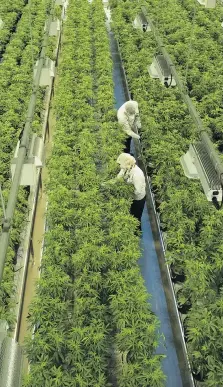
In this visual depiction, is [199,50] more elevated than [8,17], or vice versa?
[199,50]

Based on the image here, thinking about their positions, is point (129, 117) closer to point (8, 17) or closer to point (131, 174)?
point (131, 174)

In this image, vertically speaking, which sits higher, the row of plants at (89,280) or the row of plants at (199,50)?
the row of plants at (199,50)

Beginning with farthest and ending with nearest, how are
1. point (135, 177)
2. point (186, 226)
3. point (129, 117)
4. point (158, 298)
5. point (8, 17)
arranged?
point (8, 17) → point (129, 117) → point (135, 177) → point (158, 298) → point (186, 226)

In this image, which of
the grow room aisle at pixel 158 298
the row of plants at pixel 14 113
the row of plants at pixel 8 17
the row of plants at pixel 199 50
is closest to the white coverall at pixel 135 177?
the grow room aisle at pixel 158 298

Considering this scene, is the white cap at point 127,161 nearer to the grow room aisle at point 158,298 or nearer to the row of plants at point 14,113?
the grow room aisle at point 158,298

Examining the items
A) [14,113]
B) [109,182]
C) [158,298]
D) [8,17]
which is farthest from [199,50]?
[158,298]

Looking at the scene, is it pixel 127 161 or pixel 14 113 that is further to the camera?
pixel 14 113
